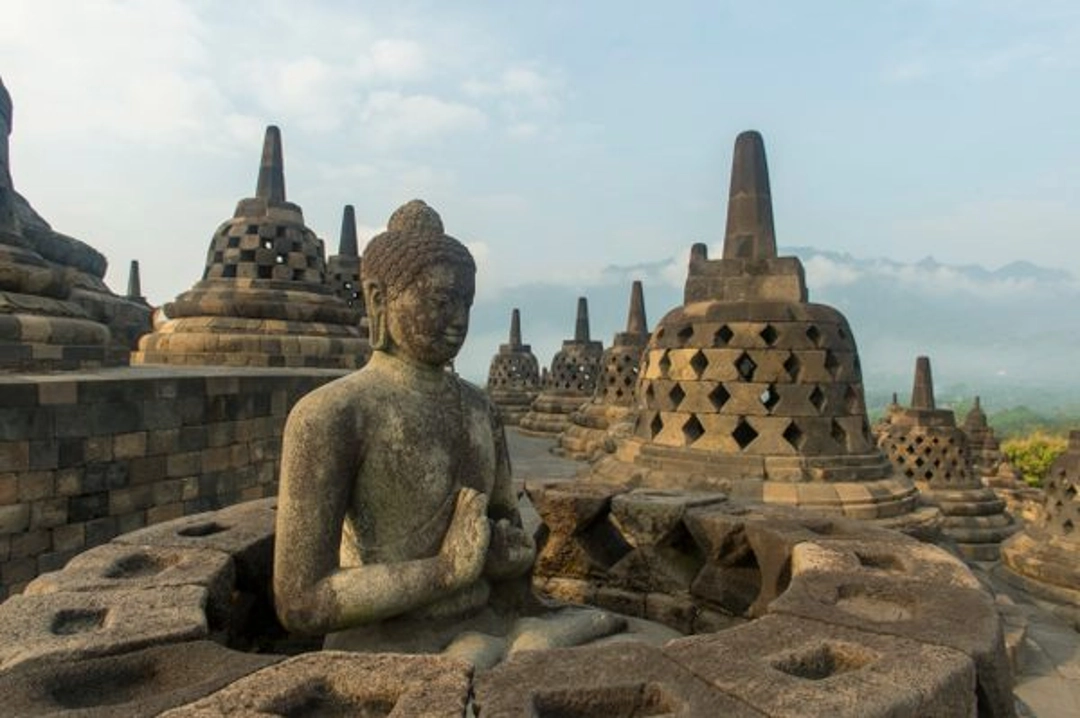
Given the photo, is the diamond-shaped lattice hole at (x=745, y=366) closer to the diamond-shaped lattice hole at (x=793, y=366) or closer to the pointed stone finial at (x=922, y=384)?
the diamond-shaped lattice hole at (x=793, y=366)

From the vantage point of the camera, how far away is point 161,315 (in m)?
12.3

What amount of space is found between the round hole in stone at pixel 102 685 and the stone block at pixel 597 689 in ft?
2.72

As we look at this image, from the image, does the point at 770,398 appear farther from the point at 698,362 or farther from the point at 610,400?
the point at 610,400

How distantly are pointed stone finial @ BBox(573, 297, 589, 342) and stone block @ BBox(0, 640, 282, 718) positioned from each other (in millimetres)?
19430

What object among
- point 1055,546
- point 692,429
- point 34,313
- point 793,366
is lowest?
point 1055,546

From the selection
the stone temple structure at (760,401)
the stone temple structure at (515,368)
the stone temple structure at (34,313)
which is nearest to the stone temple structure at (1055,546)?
the stone temple structure at (760,401)

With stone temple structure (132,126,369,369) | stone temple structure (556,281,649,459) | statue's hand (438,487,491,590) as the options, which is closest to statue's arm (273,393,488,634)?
statue's hand (438,487,491,590)

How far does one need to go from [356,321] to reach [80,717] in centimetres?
1140

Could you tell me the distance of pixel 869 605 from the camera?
90.4 inches

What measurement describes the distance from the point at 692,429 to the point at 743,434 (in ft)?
1.44

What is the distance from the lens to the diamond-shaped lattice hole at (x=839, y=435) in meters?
6.26

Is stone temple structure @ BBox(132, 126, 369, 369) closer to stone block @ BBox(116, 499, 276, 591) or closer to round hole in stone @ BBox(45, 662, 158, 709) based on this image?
stone block @ BBox(116, 499, 276, 591)

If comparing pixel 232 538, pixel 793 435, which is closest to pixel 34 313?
pixel 232 538

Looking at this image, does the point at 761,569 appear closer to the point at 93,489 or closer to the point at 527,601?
the point at 527,601
